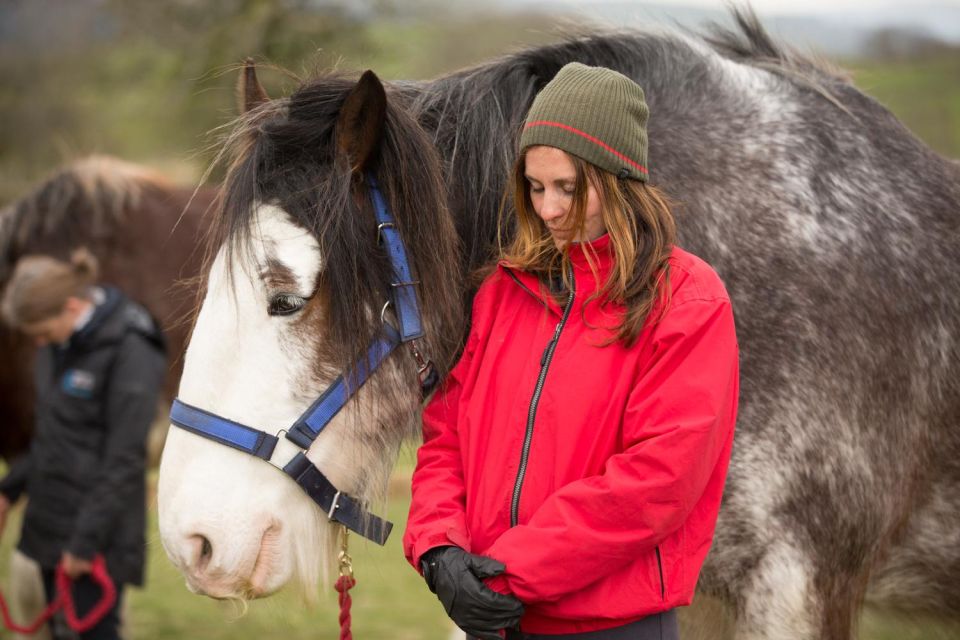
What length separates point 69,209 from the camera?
6.29 m

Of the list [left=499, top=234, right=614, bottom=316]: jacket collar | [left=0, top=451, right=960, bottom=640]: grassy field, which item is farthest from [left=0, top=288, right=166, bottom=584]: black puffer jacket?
[left=499, top=234, right=614, bottom=316]: jacket collar

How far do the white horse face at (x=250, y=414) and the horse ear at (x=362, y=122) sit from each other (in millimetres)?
216

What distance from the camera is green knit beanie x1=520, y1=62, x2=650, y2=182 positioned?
179 centimetres

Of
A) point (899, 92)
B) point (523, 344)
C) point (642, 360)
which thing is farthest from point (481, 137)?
point (899, 92)

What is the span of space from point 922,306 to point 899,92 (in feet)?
39.0

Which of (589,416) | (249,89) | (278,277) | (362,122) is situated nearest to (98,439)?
(249,89)

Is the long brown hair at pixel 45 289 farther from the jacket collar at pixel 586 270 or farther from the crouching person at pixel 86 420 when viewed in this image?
the jacket collar at pixel 586 270

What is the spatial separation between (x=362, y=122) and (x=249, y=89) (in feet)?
1.61

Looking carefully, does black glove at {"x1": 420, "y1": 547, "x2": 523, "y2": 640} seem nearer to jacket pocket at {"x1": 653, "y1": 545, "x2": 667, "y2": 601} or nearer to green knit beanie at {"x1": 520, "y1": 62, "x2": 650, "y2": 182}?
jacket pocket at {"x1": 653, "y1": 545, "x2": 667, "y2": 601}

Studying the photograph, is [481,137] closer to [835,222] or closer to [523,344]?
[523,344]

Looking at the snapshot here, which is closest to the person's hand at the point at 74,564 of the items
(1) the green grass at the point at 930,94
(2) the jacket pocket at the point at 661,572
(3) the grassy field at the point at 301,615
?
(3) the grassy field at the point at 301,615

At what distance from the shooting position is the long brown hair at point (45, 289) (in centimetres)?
401

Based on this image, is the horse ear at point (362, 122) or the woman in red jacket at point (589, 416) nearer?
the woman in red jacket at point (589, 416)

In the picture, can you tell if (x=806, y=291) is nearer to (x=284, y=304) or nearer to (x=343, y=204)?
(x=343, y=204)
